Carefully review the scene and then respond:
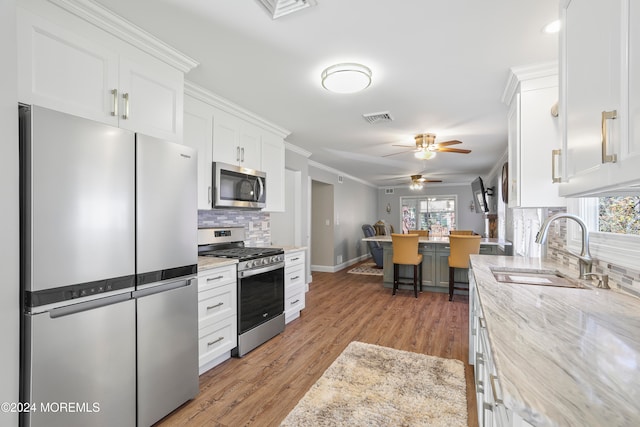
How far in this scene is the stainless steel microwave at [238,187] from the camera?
2.86 m

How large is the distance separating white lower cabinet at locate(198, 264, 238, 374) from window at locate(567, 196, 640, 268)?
253 cm

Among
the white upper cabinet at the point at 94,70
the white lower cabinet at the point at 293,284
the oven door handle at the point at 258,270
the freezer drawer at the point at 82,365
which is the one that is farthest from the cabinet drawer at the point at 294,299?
the white upper cabinet at the point at 94,70

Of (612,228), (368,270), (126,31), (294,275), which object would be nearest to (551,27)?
(612,228)

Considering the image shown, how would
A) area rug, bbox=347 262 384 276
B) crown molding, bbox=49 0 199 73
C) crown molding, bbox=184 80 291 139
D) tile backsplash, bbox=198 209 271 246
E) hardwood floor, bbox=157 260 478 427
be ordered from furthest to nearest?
area rug, bbox=347 262 384 276
tile backsplash, bbox=198 209 271 246
crown molding, bbox=184 80 291 139
hardwood floor, bbox=157 260 478 427
crown molding, bbox=49 0 199 73

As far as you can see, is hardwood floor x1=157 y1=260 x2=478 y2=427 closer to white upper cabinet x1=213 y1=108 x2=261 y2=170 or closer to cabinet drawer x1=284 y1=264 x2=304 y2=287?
cabinet drawer x1=284 y1=264 x2=304 y2=287

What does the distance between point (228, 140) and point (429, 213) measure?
28.3ft

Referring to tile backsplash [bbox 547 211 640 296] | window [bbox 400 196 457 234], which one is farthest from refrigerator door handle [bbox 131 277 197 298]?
window [bbox 400 196 457 234]

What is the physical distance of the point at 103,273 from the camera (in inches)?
60.6

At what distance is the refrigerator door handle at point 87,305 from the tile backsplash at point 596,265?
2.50 meters

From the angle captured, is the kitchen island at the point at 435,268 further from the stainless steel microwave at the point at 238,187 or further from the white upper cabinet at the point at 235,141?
the white upper cabinet at the point at 235,141

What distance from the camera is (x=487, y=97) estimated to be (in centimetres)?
289

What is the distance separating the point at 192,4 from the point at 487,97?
2.62 m

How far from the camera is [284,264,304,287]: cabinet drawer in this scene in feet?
11.4

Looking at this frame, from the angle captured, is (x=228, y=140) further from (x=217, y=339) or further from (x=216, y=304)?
(x=217, y=339)
